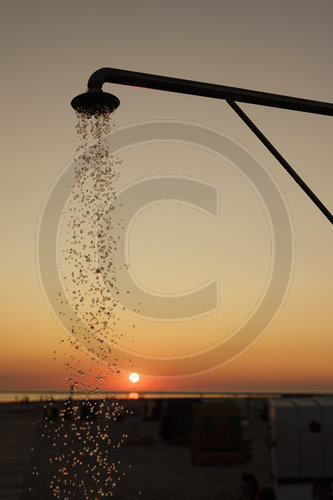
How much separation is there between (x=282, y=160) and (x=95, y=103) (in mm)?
1482

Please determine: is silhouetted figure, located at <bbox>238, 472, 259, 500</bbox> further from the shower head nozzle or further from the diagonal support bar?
the shower head nozzle

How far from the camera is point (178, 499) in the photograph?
15125mm

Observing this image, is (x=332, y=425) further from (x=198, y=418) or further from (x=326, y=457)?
(x=198, y=418)

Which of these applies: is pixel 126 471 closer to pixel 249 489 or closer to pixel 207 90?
pixel 249 489

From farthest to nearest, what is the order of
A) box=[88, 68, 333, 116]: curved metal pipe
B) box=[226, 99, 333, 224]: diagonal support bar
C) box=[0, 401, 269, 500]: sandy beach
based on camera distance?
box=[0, 401, 269, 500]: sandy beach < box=[226, 99, 333, 224]: diagonal support bar < box=[88, 68, 333, 116]: curved metal pipe

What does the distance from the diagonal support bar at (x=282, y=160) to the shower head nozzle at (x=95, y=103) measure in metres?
0.94

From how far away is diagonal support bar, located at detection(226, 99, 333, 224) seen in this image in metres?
3.81

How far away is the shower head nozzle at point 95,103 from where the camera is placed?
161 inches

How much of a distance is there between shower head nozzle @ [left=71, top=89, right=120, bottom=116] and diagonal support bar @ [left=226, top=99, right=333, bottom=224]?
0.94 metres

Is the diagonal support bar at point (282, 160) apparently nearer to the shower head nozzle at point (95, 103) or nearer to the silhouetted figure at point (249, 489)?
the shower head nozzle at point (95, 103)

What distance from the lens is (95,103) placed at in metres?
4.21

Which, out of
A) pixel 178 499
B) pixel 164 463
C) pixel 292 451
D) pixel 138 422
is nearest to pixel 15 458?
pixel 164 463

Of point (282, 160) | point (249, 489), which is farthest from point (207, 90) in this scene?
point (249, 489)

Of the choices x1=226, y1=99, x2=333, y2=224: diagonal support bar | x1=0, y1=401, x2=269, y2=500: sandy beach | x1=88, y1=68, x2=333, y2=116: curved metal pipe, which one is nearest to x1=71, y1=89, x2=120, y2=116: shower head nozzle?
x1=88, y1=68, x2=333, y2=116: curved metal pipe
